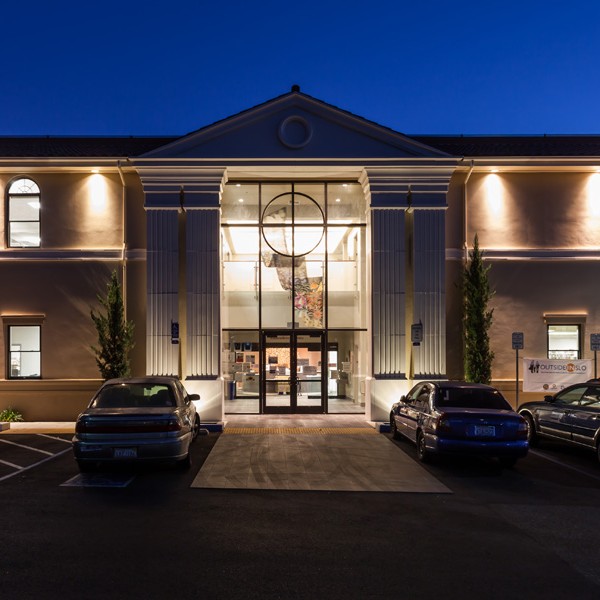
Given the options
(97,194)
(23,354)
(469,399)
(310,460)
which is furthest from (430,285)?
(23,354)

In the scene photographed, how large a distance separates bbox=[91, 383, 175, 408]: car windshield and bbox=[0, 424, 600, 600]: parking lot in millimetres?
1119

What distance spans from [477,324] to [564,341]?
2869 millimetres

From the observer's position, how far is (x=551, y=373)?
52.2 feet

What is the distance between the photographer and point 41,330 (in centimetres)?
1661

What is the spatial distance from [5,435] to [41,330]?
10.2 ft

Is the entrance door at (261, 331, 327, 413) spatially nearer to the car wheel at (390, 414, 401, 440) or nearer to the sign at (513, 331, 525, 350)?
the car wheel at (390, 414, 401, 440)

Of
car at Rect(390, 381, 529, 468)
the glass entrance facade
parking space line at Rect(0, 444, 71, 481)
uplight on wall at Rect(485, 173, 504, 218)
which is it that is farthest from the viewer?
the glass entrance facade

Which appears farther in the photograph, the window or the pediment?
the window

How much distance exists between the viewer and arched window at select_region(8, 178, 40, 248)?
662 inches

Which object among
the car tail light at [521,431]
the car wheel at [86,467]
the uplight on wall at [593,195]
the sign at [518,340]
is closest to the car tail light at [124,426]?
the car wheel at [86,467]

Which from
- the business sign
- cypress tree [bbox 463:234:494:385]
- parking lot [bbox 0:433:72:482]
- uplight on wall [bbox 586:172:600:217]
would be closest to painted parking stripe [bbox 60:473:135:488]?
parking lot [bbox 0:433:72:482]

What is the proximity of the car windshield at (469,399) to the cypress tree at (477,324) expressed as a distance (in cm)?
464

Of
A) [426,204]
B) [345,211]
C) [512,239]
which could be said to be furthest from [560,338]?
[345,211]

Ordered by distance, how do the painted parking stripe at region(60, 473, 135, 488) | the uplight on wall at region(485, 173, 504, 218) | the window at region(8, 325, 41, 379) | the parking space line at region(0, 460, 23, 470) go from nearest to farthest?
1. the painted parking stripe at region(60, 473, 135, 488)
2. the parking space line at region(0, 460, 23, 470)
3. the window at region(8, 325, 41, 379)
4. the uplight on wall at region(485, 173, 504, 218)
